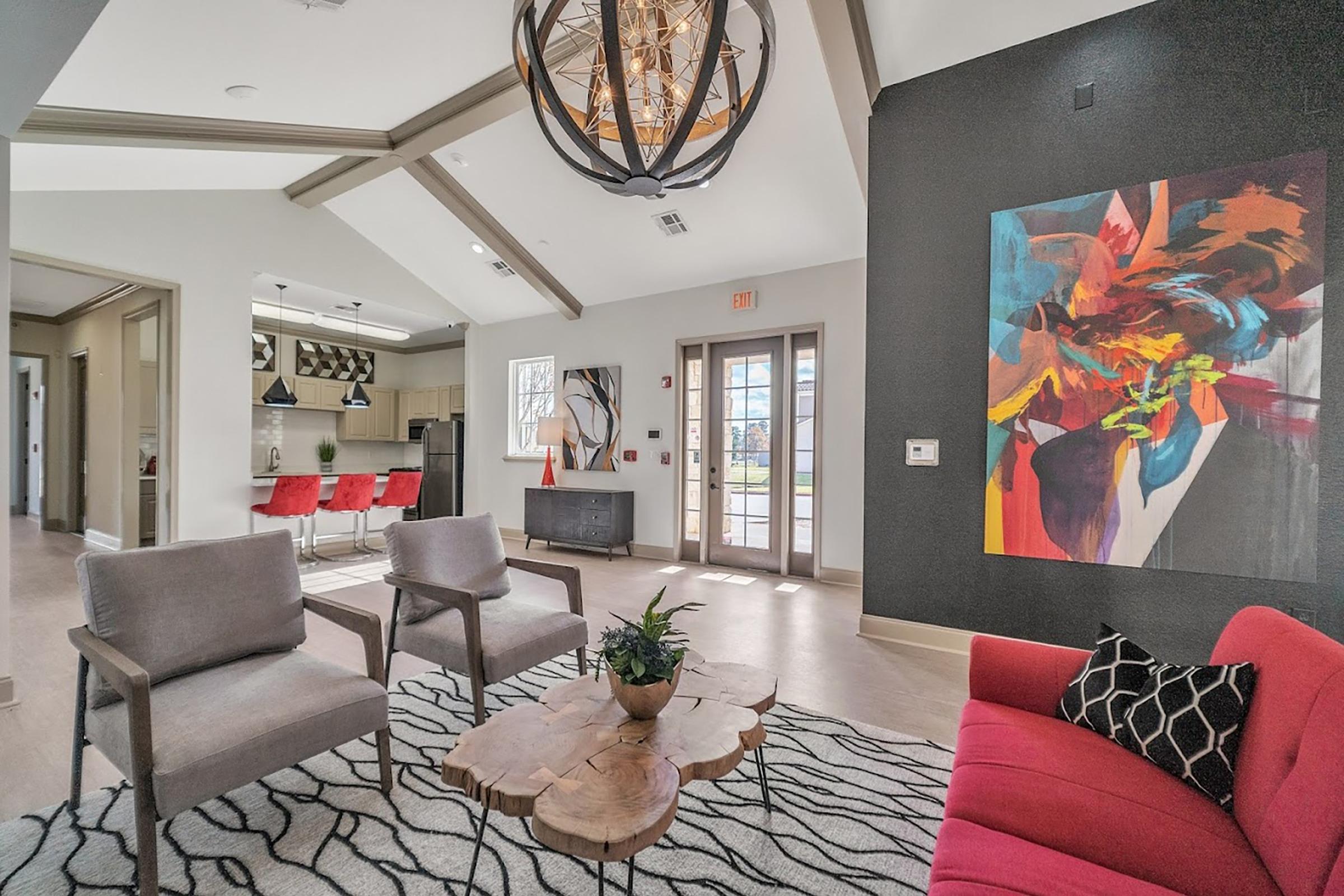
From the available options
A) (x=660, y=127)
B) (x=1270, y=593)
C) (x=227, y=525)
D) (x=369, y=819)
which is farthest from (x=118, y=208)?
(x=1270, y=593)

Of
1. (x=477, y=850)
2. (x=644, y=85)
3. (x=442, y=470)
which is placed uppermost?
(x=644, y=85)

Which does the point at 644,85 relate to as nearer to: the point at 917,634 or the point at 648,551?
the point at 917,634

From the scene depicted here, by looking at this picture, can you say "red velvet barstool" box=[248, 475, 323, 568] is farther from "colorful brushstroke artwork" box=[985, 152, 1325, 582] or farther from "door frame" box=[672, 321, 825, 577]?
"colorful brushstroke artwork" box=[985, 152, 1325, 582]

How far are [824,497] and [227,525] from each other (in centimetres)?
547

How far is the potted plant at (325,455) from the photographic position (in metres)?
8.93

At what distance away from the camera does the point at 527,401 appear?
25.7 feet

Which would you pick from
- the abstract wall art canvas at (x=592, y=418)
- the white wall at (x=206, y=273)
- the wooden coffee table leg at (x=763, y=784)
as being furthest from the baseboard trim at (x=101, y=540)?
the wooden coffee table leg at (x=763, y=784)

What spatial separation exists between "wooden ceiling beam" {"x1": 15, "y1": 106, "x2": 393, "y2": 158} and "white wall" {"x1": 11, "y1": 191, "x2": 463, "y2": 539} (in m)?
1.41

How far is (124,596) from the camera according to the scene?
1831mm

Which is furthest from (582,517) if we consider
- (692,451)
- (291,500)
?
(291,500)

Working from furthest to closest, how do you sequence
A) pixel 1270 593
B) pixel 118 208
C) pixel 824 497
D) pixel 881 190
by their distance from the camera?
pixel 824 497
pixel 118 208
pixel 881 190
pixel 1270 593

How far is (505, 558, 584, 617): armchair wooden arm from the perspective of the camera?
2930 millimetres

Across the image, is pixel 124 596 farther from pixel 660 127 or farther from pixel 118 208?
pixel 118 208

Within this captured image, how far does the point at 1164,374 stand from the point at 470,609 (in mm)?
3480
